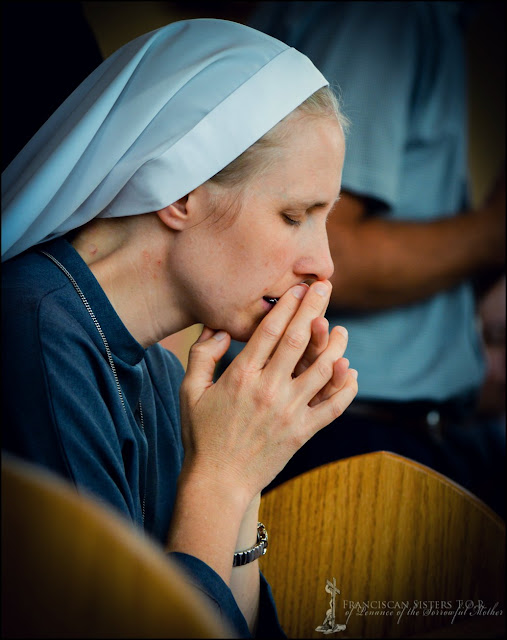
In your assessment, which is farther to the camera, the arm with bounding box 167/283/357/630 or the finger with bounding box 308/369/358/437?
the finger with bounding box 308/369/358/437

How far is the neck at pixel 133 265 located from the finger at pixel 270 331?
15cm

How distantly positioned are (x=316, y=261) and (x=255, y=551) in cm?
46

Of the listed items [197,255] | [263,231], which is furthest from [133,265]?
[263,231]

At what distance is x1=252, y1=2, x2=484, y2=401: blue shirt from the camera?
1602mm

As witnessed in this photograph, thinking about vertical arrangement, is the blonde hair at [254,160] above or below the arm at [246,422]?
above

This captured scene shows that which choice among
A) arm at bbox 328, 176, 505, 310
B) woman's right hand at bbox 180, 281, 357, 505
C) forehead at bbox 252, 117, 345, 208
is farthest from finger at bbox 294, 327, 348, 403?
arm at bbox 328, 176, 505, 310

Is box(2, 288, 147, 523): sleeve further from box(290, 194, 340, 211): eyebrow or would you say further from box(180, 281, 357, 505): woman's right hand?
box(290, 194, 340, 211): eyebrow

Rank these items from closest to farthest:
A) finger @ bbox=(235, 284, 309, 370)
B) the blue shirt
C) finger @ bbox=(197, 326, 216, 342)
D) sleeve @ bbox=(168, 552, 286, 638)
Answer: sleeve @ bbox=(168, 552, 286, 638)
finger @ bbox=(235, 284, 309, 370)
finger @ bbox=(197, 326, 216, 342)
the blue shirt

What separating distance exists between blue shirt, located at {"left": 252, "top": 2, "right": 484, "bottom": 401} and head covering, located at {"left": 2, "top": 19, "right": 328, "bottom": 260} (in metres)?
0.54

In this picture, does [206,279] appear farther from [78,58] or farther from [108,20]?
[108,20]

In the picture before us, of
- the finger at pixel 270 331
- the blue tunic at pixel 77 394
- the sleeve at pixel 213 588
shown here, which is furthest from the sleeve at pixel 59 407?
the finger at pixel 270 331

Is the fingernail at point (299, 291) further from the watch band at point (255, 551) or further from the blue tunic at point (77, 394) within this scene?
the watch band at point (255, 551)

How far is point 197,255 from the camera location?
1.10 m

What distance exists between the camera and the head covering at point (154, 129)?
1.03 meters
